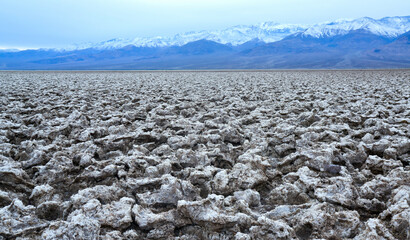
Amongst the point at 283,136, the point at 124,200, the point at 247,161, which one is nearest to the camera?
the point at 124,200

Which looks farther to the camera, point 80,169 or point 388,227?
point 80,169

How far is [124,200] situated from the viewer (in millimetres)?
2059

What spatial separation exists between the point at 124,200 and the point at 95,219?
0.27m

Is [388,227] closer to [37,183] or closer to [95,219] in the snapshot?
[95,219]

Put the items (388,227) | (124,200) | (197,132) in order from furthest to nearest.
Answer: (197,132)
(124,200)
(388,227)

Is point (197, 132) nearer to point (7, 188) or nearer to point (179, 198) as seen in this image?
point (179, 198)

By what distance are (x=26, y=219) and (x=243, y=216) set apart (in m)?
1.25

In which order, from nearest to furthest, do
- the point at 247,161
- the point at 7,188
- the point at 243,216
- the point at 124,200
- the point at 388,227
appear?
the point at 388,227 → the point at 243,216 → the point at 124,200 → the point at 7,188 → the point at 247,161

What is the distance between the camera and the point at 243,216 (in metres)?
1.85

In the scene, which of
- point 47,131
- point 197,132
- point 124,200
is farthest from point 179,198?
point 47,131

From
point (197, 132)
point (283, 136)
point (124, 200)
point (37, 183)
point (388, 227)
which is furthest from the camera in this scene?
point (197, 132)

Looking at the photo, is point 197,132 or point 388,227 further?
point 197,132

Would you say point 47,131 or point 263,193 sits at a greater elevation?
point 47,131

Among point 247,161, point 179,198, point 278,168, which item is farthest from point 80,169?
point 278,168
